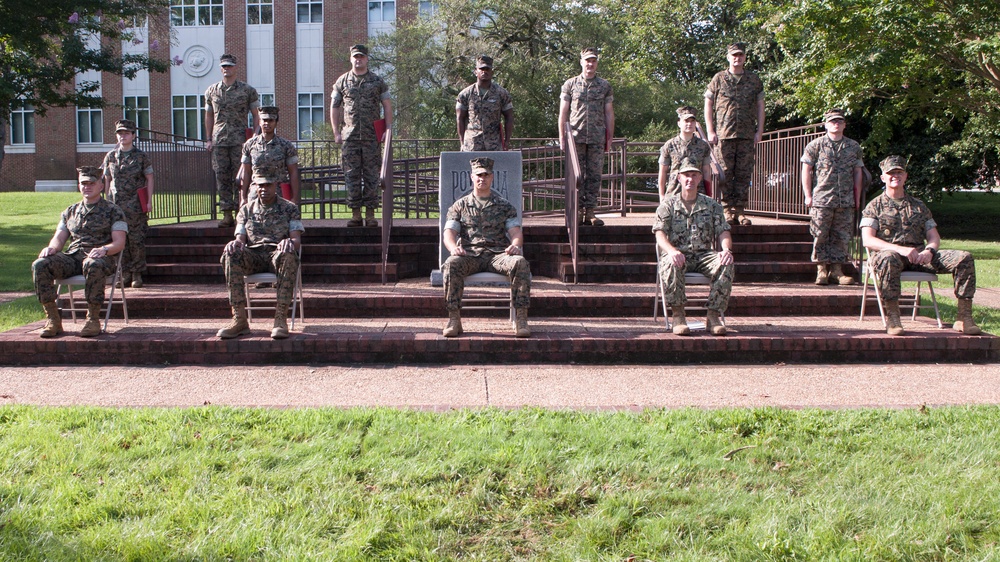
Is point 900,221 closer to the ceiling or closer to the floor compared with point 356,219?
closer to the floor

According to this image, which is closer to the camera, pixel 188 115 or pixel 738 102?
pixel 738 102

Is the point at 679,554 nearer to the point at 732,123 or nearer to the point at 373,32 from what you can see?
the point at 732,123

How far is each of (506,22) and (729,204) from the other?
66.2 ft

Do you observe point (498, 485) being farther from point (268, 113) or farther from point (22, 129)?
point (22, 129)

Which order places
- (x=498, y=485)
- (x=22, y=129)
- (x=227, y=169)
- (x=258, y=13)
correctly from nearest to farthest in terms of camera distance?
(x=498, y=485) < (x=227, y=169) < (x=258, y=13) < (x=22, y=129)

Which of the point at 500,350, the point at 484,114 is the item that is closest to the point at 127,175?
the point at 484,114

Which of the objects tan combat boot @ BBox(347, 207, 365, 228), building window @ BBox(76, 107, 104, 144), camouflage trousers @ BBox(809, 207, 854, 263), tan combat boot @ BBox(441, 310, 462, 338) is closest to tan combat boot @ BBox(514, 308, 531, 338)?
tan combat boot @ BBox(441, 310, 462, 338)

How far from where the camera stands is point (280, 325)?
293 inches

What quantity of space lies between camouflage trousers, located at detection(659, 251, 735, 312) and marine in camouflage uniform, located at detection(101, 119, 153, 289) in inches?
227

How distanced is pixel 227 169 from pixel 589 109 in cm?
442

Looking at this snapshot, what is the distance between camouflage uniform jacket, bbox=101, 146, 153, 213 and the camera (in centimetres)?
993

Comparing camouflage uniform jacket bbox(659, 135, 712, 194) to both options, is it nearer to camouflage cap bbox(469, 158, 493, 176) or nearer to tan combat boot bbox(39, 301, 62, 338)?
camouflage cap bbox(469, 158, 493, 176)

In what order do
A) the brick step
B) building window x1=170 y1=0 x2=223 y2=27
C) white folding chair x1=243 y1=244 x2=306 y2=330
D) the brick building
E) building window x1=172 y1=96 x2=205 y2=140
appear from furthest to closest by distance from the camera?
building window x1=172 y1=96 x2=205 y2=140, building window x1=170 y1=0 x2=223 y2=27, the brick building, white folding chair x1=243 y1=244 x2=306 y2=330, the brick step

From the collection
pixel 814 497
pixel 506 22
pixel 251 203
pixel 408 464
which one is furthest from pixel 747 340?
pixel 506 22
